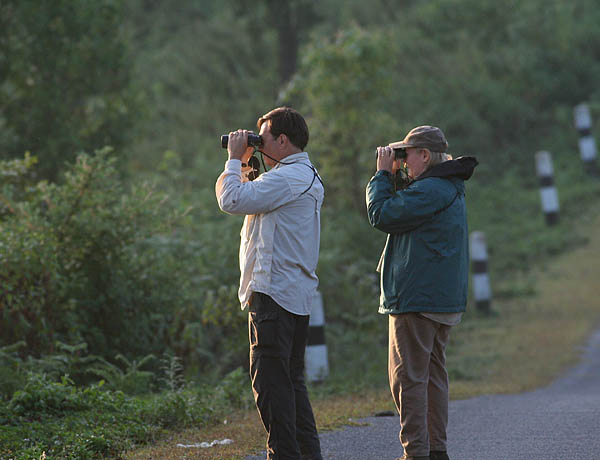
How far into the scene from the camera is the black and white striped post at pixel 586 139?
617 inches

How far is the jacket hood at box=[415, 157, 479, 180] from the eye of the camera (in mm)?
4879

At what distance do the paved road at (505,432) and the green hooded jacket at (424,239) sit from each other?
44.3 inches

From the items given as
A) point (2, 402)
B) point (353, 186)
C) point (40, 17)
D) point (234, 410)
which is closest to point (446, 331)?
point (234, 410)

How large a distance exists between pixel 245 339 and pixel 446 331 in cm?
396

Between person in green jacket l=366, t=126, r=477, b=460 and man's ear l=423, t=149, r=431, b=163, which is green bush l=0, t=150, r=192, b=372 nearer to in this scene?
person in green jacket l=366, t=126, r=477, b=460

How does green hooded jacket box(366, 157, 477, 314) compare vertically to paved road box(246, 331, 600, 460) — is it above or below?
above

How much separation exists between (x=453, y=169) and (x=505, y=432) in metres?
2.06

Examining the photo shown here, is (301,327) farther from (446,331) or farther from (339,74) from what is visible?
(339,74)

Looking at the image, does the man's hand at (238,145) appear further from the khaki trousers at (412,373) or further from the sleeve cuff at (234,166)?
the khaki trousers at (412,373)

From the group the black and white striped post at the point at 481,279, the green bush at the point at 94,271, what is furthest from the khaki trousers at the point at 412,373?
the black and white striped post at the point at 481,279

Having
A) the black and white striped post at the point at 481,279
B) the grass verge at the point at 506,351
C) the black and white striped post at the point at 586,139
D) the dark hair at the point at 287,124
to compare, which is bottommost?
the grass verge at the point at 506,351

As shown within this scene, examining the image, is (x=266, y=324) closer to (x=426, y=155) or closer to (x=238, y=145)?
(x=238, y=145)

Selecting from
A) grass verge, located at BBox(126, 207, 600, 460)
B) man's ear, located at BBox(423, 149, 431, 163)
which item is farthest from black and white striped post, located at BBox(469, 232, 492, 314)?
man's ear, located at BBox(423, 149, 431, 163)

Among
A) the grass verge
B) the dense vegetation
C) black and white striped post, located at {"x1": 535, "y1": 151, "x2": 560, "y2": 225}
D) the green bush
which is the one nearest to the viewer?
the grass verge
